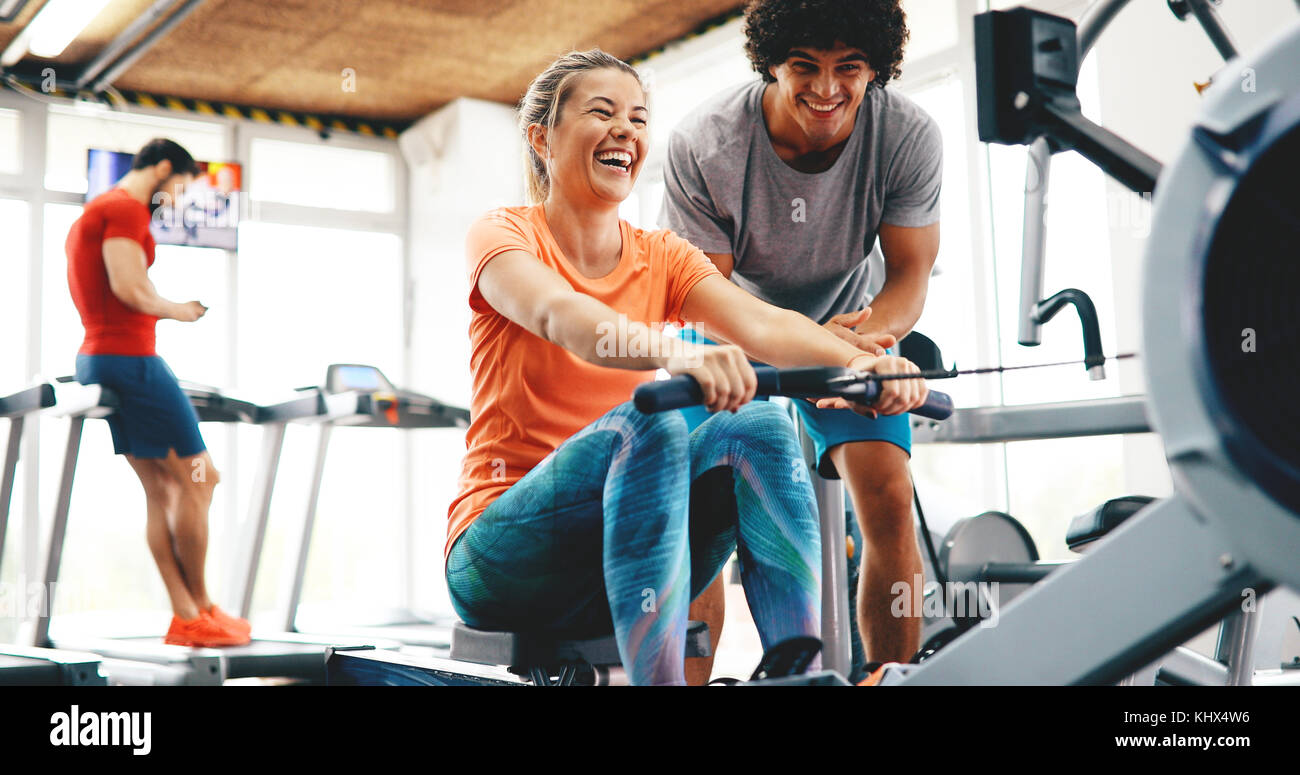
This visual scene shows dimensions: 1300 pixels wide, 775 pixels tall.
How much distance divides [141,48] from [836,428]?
5.05 m

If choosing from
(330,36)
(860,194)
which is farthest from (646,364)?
(330,36)

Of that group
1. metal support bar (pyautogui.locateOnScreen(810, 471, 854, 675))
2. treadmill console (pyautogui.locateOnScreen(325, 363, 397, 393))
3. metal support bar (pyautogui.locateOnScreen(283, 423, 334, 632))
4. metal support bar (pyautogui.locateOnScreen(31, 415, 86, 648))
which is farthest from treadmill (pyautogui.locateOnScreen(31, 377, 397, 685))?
metal support bar (pyautogui.locateOnScreen(810, 471, 854, 675))

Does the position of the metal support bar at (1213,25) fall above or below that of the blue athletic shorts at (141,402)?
above

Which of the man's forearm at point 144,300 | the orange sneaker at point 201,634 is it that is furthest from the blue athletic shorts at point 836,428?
the orange sneaker at point 201,634

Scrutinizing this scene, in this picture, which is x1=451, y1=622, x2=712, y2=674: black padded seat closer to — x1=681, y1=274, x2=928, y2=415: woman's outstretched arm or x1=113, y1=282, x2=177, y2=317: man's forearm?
x1=681, y1=274, x2=928, y2=415: woman's outstretched arm

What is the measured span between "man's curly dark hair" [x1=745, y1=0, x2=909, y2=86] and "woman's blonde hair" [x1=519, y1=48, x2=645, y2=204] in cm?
35

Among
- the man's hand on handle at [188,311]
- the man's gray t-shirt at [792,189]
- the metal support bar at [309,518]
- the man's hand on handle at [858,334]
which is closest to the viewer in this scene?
the man's hand on handle at [858,334]

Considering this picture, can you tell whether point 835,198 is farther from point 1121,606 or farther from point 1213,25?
point 1121,606

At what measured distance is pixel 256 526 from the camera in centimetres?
435

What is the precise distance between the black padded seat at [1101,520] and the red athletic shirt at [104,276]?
254 centimetres

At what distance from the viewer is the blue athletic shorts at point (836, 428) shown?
182 centimetres

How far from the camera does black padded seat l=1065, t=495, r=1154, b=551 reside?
179 centimetres

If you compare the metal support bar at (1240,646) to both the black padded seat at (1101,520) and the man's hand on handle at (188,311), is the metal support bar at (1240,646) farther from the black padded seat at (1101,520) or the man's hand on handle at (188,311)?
the man's hand on handle at (188,311)
